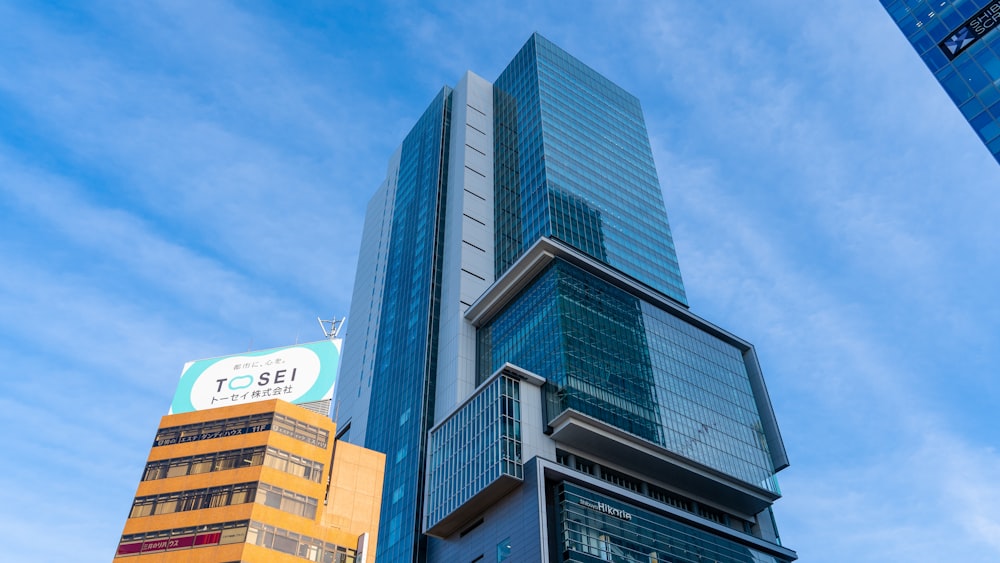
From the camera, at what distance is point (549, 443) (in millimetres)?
93875

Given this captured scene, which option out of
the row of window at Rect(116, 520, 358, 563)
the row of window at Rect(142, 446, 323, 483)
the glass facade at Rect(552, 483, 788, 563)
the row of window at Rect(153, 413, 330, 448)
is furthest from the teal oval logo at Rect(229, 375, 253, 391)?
the glass facade at Rect(552, 483, 788, 563)

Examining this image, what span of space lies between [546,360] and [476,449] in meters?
14.5

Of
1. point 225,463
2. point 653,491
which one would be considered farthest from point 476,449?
point 225,463

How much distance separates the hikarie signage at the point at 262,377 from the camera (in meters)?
79.2

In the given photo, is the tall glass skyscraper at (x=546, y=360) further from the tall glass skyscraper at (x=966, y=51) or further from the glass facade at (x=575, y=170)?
the tall glass skyscraper at (x=966, y=51)

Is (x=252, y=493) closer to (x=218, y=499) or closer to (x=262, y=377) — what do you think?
(x=218, y=499)

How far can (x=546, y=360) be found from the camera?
100 metres

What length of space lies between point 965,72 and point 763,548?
62.7 meters

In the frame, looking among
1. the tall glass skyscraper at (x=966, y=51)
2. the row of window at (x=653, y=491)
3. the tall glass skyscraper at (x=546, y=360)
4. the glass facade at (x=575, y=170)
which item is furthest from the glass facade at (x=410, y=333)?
the tall glass skyscraper at (x=966, y=51)

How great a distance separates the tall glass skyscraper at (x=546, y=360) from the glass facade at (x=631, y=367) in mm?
290

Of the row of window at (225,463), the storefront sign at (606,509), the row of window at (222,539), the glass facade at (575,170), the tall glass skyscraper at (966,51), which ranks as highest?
the glass facade at (575,170)

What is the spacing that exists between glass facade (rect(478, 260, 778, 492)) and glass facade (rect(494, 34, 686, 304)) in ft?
32.9

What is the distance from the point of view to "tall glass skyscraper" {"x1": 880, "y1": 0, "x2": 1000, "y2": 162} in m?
62.2

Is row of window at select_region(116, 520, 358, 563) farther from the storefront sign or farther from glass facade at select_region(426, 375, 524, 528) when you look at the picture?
the storefront sign
